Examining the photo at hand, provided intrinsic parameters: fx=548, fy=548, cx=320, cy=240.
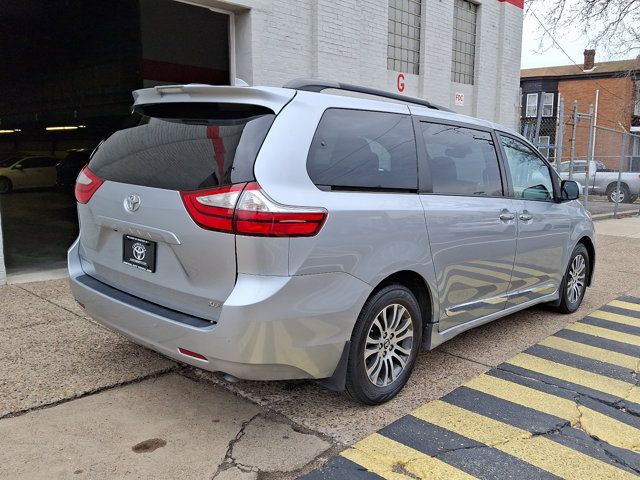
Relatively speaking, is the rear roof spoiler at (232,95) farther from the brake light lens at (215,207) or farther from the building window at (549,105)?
the building window at (549,105)

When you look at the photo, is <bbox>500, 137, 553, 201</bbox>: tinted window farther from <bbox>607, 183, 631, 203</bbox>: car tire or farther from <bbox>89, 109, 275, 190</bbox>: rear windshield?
<bbox>607, 183, 631, 203</bbox>: car tire

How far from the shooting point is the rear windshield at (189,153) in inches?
110

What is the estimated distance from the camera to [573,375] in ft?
13.8

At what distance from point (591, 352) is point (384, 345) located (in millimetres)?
2332

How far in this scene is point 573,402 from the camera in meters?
3.74

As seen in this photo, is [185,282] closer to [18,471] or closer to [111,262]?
[111,262]

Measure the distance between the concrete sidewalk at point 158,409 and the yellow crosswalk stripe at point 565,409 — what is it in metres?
0.20

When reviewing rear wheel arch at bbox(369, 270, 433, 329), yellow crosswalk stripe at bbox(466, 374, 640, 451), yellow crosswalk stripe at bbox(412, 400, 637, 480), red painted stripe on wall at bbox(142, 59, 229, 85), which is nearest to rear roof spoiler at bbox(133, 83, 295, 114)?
rear wheel arch at bbox(369, 270, 433, 329)

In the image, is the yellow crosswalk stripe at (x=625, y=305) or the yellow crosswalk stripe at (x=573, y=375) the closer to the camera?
the yellow crosswalk stripe at (x=573, y=375)

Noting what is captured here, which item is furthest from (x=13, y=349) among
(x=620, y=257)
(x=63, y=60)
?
(x=63, y=60)

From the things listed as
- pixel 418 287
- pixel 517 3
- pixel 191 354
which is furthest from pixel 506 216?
pixel 517 3

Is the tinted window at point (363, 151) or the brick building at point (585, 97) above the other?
the brick building at point (585, 97)

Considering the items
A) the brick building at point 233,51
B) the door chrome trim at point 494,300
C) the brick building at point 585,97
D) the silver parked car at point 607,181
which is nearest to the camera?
the door chrome trim at point 494,300

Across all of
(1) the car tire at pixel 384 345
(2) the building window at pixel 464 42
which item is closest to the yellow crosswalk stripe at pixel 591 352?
(1) the car tire at pixel 384 345
